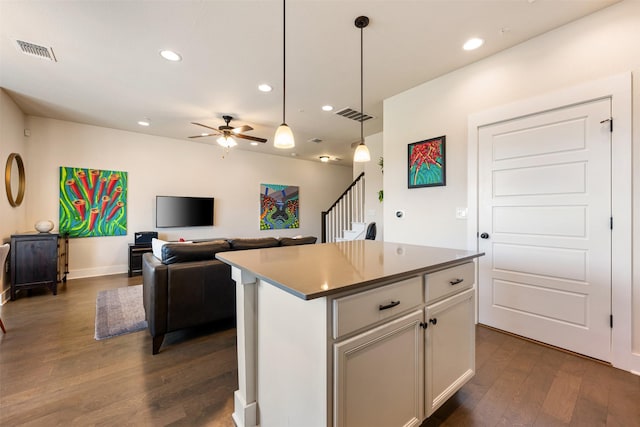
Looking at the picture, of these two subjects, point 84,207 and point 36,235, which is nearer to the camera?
point 36,235

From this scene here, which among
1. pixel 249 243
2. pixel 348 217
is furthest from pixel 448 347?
pixel 348 217

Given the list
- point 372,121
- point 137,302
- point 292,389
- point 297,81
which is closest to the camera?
point 292,389

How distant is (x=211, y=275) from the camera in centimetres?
243

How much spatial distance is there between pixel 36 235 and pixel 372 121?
18.0 ft

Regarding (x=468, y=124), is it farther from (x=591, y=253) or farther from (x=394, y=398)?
(x=394, y=398)

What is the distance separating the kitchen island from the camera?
3.34 feet

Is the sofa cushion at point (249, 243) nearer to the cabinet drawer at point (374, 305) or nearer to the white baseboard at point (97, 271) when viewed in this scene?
the cabinet drawer at point (374, 305)

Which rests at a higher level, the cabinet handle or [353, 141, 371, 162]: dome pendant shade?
[353, 141, 371, 162]: dome pendant shade

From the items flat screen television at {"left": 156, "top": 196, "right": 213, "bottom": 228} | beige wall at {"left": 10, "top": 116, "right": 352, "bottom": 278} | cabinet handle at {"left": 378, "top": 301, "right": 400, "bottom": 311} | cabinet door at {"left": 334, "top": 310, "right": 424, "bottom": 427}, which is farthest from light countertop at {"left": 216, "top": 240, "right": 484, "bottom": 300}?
flat screen television at {"left": 156, "top": 196, "right": 213, "bottom": 228}

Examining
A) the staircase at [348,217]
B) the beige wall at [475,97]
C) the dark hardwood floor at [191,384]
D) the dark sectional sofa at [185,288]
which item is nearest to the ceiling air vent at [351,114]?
the beige wall at [475,97]

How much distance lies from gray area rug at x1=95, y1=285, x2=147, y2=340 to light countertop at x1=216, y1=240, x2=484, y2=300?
199cm

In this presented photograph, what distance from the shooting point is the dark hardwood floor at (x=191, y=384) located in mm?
1536

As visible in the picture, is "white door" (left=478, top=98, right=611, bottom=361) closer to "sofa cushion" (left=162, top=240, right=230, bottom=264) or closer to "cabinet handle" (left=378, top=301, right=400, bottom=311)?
"cabinet handle" (left=378, top=301, right=400, bottom=311)

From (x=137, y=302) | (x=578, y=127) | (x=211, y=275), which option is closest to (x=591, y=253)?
(x=578, y=127)
